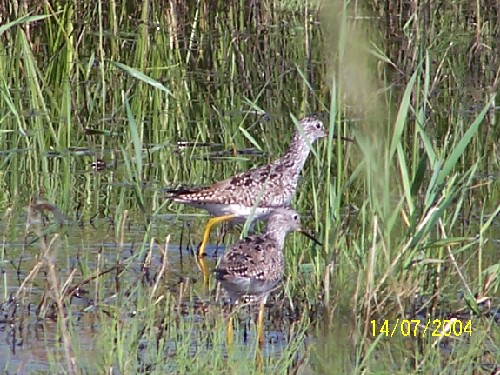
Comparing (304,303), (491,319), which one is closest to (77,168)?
(304,303)

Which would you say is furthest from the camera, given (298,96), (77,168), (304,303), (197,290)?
(298,96)

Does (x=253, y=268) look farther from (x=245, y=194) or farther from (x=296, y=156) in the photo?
(x=296, y=156)

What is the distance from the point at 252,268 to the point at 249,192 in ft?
3.95

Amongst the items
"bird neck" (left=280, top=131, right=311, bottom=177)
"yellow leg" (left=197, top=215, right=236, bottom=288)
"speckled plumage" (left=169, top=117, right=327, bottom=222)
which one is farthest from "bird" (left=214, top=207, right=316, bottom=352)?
"bird neck" (left=280, top=131, right=311, bottom=177)

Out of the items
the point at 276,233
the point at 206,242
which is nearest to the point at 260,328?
the point at 276,233

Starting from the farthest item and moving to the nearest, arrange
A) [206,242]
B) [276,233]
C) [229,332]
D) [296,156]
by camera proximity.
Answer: [296,156] → [206,242] → [276,233] → [229,332]

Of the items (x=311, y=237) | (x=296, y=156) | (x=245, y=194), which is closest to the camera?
(x=311, y=237)

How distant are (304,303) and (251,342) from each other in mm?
387

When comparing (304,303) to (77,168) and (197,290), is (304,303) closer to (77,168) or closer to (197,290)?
(197,290)

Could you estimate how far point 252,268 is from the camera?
19.1 feet

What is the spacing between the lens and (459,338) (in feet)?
16.2

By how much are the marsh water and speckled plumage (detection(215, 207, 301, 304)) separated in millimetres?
83

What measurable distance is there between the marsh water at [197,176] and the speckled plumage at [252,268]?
83 mm

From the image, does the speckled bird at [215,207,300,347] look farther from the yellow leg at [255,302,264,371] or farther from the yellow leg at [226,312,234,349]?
the yellow leg at [226,312,234,349]
